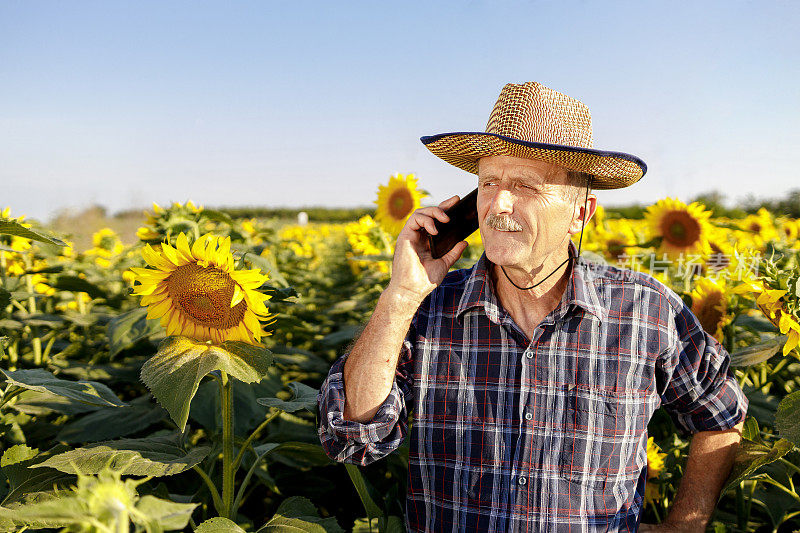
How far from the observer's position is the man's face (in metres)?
1.78

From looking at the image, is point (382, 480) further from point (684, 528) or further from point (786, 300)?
point (786, 300)

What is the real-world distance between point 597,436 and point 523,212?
680mm

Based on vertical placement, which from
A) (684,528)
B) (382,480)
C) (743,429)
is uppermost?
(743,429)

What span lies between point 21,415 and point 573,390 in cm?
211

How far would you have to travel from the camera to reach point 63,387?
1.65 metres

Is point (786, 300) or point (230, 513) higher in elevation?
point (786, 300)

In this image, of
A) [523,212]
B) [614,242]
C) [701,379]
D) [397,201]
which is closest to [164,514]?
[523,212]

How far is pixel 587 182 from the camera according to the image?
76.2 inches

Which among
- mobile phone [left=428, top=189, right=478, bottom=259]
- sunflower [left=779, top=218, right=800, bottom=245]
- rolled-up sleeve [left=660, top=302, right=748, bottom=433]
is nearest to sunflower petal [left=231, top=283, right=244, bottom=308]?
mobile phone [left=428, top=189, right=478, bottom=259]

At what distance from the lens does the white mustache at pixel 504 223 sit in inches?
69.8

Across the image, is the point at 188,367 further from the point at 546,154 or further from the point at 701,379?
the point at 701,379

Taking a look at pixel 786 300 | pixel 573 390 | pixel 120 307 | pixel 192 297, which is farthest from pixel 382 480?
pixel 120 307

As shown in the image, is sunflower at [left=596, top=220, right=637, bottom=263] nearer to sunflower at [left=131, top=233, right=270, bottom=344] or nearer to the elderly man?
the elderly man

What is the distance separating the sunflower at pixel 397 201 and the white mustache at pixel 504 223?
209 centimetres
